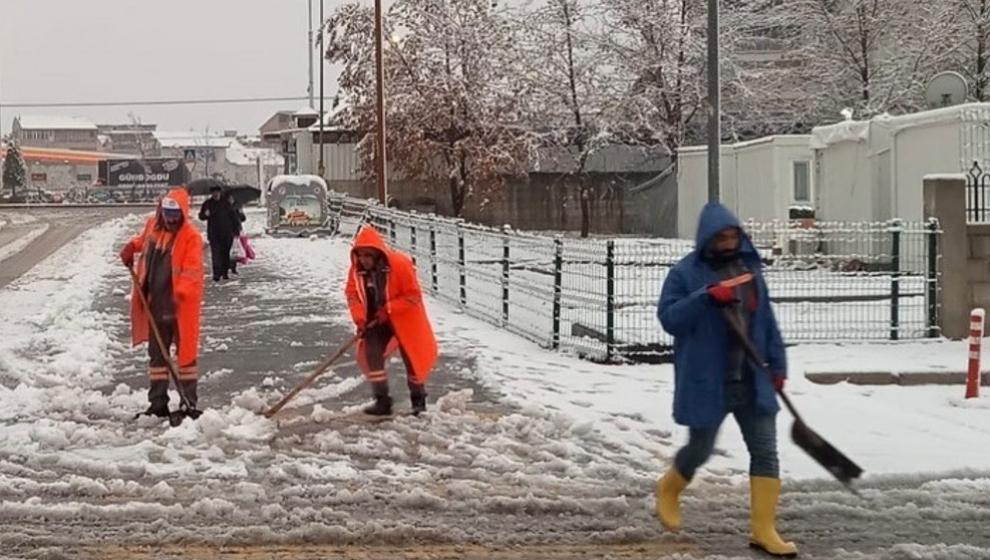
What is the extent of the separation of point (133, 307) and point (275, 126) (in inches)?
4623

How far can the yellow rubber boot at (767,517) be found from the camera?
20.7ft

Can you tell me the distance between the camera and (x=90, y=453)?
28.3ft

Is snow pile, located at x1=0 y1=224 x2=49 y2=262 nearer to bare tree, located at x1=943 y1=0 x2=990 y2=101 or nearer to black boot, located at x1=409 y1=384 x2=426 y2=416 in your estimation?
black boot, located at x1=409 y1=384 x2=426 y2=416

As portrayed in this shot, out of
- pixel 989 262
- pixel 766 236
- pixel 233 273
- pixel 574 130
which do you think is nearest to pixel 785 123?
pixel 574 130

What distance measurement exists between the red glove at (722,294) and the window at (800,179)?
2087 centimetres

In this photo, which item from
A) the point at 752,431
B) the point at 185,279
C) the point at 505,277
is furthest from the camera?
the point at 505,277

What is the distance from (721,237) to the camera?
621 cm

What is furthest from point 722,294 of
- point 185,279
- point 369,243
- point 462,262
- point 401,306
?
point 462,262

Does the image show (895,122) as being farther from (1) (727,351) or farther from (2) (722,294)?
(2) (722,294)

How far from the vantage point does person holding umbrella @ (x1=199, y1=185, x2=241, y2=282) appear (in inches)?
819

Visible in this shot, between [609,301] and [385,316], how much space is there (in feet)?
11.4

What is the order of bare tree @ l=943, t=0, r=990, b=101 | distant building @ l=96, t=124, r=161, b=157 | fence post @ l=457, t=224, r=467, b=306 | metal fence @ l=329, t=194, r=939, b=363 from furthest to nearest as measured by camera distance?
distant building @ l=96, t=124, r=161, b=157
bare tree @ l=943, t=0, r=990, b=101
fence post @ l=457, t=224, r=467, b=306
metal fence @ l=329, t=194, r=939, b=363

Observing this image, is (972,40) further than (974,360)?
Yes

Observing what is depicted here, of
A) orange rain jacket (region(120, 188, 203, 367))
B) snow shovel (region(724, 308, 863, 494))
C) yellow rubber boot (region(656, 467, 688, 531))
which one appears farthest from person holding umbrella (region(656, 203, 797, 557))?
orange rain jacket (region(120, 188, 203, 367))
